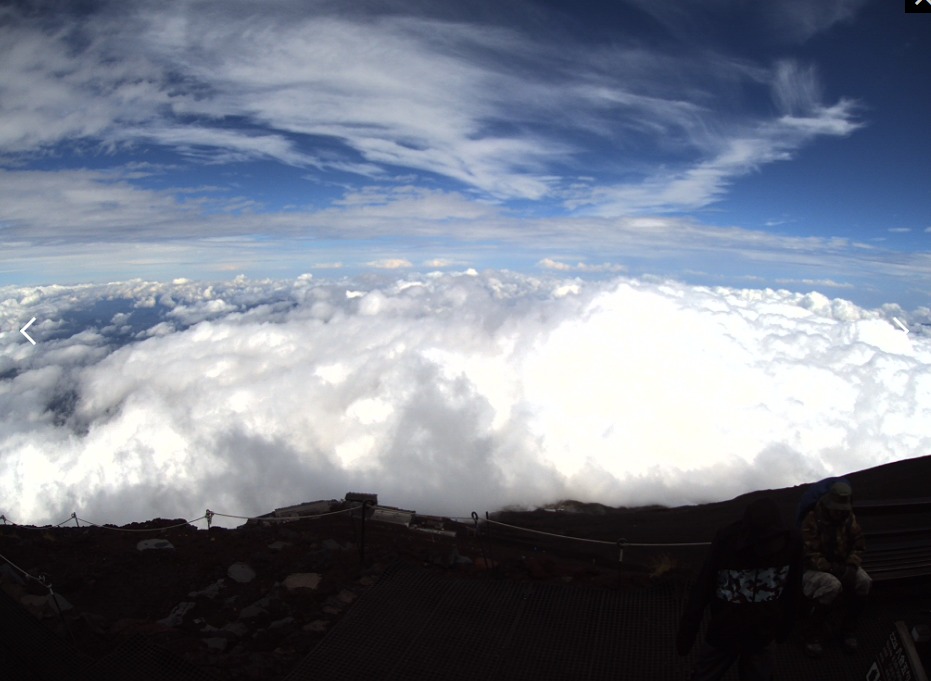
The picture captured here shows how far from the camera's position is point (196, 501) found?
101 m

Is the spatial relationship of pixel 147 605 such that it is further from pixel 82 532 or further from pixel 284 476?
pixel 284 476

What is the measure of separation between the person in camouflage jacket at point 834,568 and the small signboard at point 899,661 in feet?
2.50

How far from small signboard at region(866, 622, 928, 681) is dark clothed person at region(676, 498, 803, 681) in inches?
32.1

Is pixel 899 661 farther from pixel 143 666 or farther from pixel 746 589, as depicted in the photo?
pixel 143 666

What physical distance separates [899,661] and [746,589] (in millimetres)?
1413

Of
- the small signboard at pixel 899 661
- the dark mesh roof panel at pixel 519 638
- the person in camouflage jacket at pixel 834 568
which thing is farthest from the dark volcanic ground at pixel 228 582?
the small signboard at pixel 899 661

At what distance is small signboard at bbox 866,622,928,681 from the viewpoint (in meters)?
3.58

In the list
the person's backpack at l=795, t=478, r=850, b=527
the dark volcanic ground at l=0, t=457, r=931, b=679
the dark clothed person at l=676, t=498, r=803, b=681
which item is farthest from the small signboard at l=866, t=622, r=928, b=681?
the dark volcanic ground at l=0, t=457, r=931, b=679

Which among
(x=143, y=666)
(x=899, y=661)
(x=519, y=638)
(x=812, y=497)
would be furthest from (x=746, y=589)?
(x=143, y=666)

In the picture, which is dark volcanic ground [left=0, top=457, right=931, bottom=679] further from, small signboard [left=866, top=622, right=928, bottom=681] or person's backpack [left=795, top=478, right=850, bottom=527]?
small signboard [left=866, top=622, right=928, bottom=681]

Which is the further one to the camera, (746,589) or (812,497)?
(812,497)

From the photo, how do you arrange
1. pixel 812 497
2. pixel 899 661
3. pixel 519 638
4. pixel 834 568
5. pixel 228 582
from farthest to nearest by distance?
pixel 228 582, pixel 519 638, pixel 812 497, pixel 834 568, pixel 899 661

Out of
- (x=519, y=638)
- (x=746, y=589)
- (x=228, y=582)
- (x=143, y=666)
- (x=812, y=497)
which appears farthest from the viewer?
(x=228, y=582)

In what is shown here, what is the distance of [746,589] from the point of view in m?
3.64
